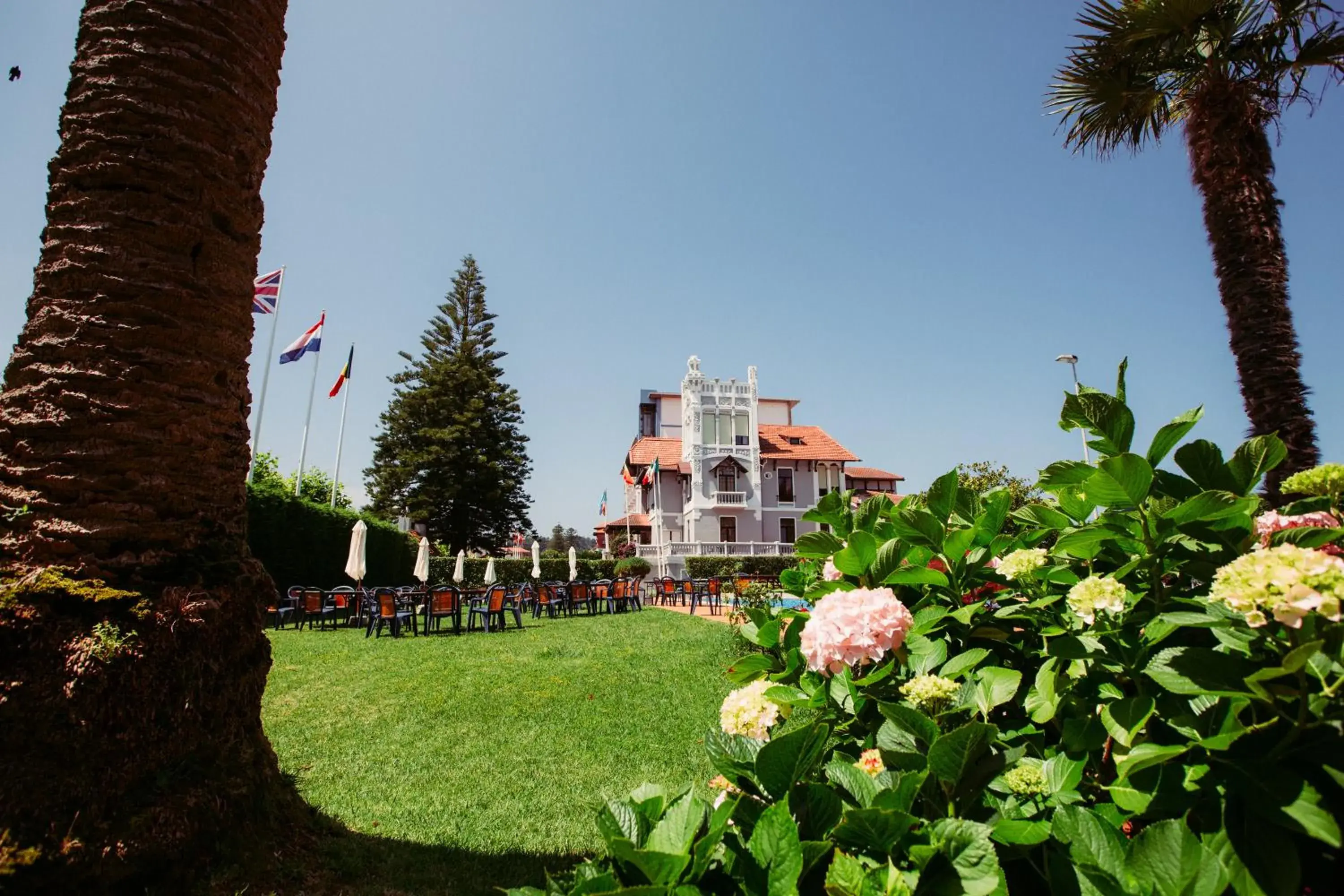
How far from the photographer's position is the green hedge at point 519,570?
3022 centimetres

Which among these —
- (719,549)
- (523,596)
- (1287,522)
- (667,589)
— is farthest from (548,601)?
(719,549)

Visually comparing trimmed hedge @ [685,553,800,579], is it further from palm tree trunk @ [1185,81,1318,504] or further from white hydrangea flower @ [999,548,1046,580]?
white hydrangea flower @ [999,548,1046,580]

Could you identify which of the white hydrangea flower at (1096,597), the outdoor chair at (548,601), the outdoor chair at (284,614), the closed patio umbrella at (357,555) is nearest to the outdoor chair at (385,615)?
the closed patio umbrella at (357,555)

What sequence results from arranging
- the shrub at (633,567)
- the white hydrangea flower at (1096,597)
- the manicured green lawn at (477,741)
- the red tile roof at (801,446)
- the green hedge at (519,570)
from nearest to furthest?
1. the white hydrangea flower at (1096,597)
2. the manicured green lawn at (477,741)
3. the green hedge at (519,570)
4. the shrub at (633,567)
5. the red tile roof at (801,446)

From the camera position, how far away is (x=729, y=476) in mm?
38438

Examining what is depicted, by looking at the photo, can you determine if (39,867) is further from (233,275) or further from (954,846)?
(954,846)

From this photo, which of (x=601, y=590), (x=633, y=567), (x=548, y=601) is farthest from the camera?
(x=633, y=567)

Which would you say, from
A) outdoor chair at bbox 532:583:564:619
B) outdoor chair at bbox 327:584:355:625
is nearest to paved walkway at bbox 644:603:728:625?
outdoor chair at bbox 532:583:564:619

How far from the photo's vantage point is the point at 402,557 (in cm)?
2597

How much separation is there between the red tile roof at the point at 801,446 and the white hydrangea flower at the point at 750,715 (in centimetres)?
3873

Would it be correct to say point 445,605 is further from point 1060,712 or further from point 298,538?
point 1060,712

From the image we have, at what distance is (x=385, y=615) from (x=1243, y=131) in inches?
569

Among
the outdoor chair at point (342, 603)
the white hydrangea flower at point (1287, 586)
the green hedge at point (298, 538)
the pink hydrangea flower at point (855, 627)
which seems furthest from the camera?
the green hedge at point (298, 538)

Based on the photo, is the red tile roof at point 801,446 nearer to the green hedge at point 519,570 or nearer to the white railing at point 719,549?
the white railing at point 719,549
